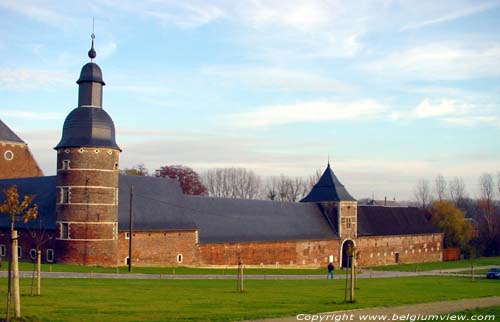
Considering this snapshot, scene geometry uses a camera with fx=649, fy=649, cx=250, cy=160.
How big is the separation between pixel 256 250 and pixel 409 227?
22763 mm

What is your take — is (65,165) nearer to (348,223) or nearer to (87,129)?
(87,129)

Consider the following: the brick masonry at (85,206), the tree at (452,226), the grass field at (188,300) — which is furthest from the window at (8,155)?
the tree at (452,226)

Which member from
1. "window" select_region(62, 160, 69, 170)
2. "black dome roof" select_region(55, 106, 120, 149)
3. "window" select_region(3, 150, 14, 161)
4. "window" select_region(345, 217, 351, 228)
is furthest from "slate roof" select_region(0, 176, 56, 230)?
"window" select_region(345, 217, 351, 228)

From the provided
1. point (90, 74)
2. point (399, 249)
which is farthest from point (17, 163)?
point (399, 249)

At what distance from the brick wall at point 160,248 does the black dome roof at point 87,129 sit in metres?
6.05

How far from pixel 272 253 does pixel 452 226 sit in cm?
3032

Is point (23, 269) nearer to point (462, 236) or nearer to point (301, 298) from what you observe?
point (301, 298)

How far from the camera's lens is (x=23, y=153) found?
189 ft

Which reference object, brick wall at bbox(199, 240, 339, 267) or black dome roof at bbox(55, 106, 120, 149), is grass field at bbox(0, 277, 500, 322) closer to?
black dome roof at bbox(55, 106, 120, 149)

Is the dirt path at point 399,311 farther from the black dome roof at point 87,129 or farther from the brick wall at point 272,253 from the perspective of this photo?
the brick wall at point 272,253

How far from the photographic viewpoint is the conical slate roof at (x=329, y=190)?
57.2 metres

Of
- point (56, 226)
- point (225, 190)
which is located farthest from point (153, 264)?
point (225, 190)

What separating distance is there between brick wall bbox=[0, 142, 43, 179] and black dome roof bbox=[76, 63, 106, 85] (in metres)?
20.5

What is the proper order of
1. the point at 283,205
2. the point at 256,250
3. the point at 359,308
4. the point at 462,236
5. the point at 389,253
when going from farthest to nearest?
the point at 462,236 < the point at 389,253 < the point at 283,205 < the point at 256,250 < the point at 359,308
